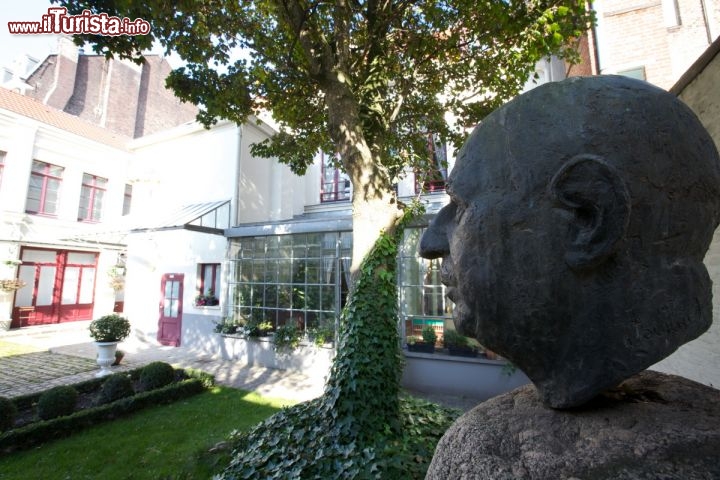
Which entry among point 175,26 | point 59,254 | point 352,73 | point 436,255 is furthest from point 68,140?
point 436,255

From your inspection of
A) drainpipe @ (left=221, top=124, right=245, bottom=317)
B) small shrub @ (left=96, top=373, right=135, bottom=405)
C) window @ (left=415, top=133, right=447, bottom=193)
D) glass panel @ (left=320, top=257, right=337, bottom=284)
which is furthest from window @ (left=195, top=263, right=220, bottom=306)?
window @ (left=415, top=133, right=447, bottom=193)

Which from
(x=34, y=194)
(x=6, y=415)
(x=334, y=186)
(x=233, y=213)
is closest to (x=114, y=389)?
(x=6, y=415)

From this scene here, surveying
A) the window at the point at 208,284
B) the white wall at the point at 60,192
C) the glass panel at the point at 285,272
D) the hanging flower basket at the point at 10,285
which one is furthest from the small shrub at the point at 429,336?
the hanging flower basket at the point at 10,285

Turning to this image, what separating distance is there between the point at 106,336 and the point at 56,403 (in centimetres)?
315

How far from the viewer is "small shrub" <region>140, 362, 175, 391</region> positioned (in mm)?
7297

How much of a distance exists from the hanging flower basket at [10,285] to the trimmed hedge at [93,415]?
1020 cm

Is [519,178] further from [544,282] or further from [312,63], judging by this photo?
[312,63]

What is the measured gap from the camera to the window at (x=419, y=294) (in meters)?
8.19

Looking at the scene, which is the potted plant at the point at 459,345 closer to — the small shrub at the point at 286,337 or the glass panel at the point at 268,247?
the small shrub at the point at 286,337

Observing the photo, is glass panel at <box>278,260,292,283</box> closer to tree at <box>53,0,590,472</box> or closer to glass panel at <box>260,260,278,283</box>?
glass panel at <box>260,260,278,283</box>

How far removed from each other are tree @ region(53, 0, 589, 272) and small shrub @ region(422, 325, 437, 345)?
358 centimetres

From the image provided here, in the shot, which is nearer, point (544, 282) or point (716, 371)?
point (544, 282)

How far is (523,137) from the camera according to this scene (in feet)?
A: 3.81

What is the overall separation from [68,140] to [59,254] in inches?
210
